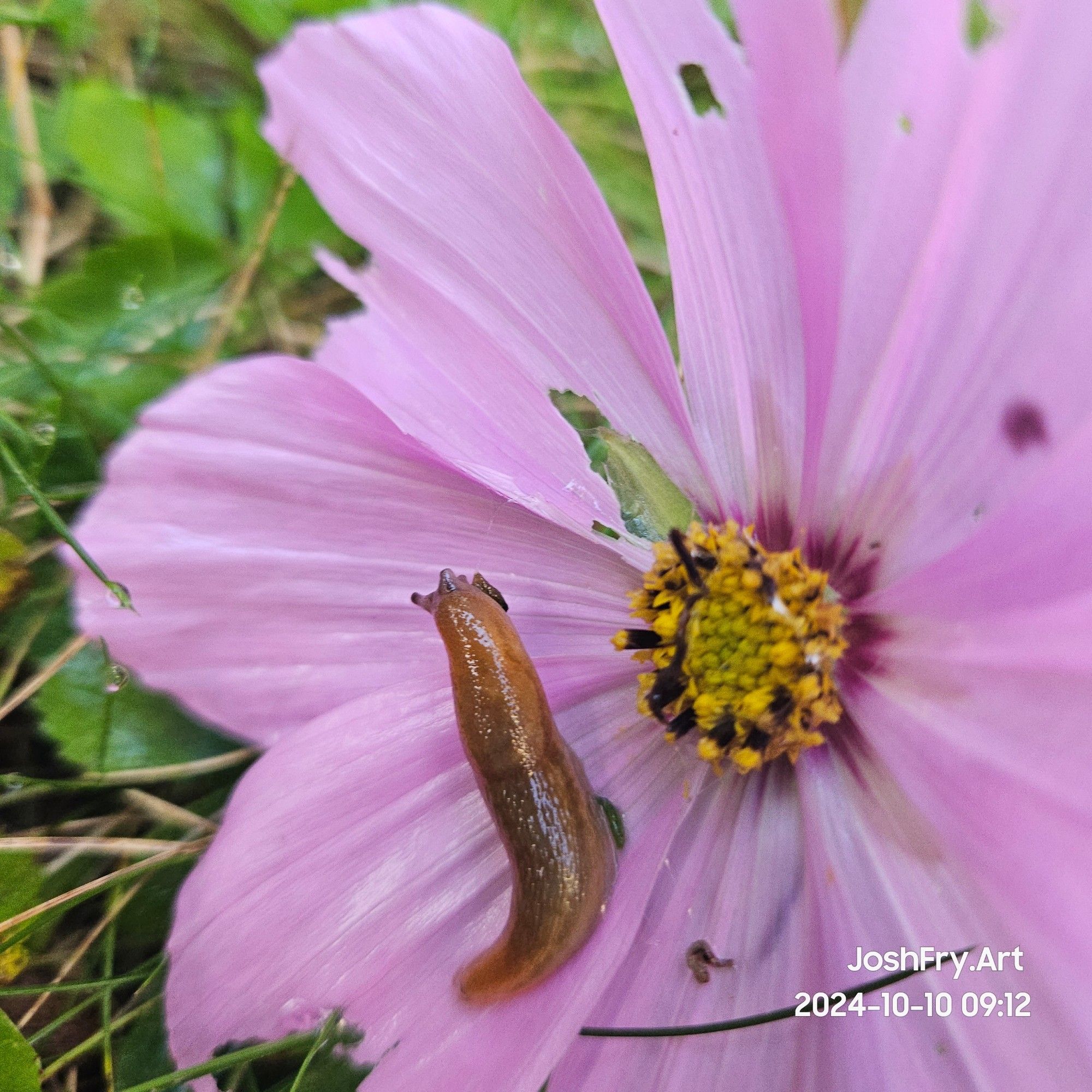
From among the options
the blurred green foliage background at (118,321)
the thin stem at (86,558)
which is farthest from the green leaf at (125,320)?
the thin stem at (86,558)

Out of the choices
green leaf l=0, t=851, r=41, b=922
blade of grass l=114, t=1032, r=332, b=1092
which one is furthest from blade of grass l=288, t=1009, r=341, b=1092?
green leaf l=0, t=851, r=41, b=922

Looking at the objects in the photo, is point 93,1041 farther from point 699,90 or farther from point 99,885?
point 699,90

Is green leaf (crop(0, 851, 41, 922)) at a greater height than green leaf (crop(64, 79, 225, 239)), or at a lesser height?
lesser

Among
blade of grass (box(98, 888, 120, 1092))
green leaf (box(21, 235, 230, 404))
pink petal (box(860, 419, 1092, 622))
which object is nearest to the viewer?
pink petal (box(860, 419, 1092, 622))

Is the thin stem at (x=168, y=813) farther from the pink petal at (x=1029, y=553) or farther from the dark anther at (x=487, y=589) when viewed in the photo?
the pink petal at (x=1029, y=553)

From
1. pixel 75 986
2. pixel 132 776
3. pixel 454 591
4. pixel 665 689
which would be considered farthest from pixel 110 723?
pixel 665 689

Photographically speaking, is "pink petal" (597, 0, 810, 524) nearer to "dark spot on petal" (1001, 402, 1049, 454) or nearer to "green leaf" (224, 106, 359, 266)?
"dark spot on petal" (1001, 402, 1049, 454)
